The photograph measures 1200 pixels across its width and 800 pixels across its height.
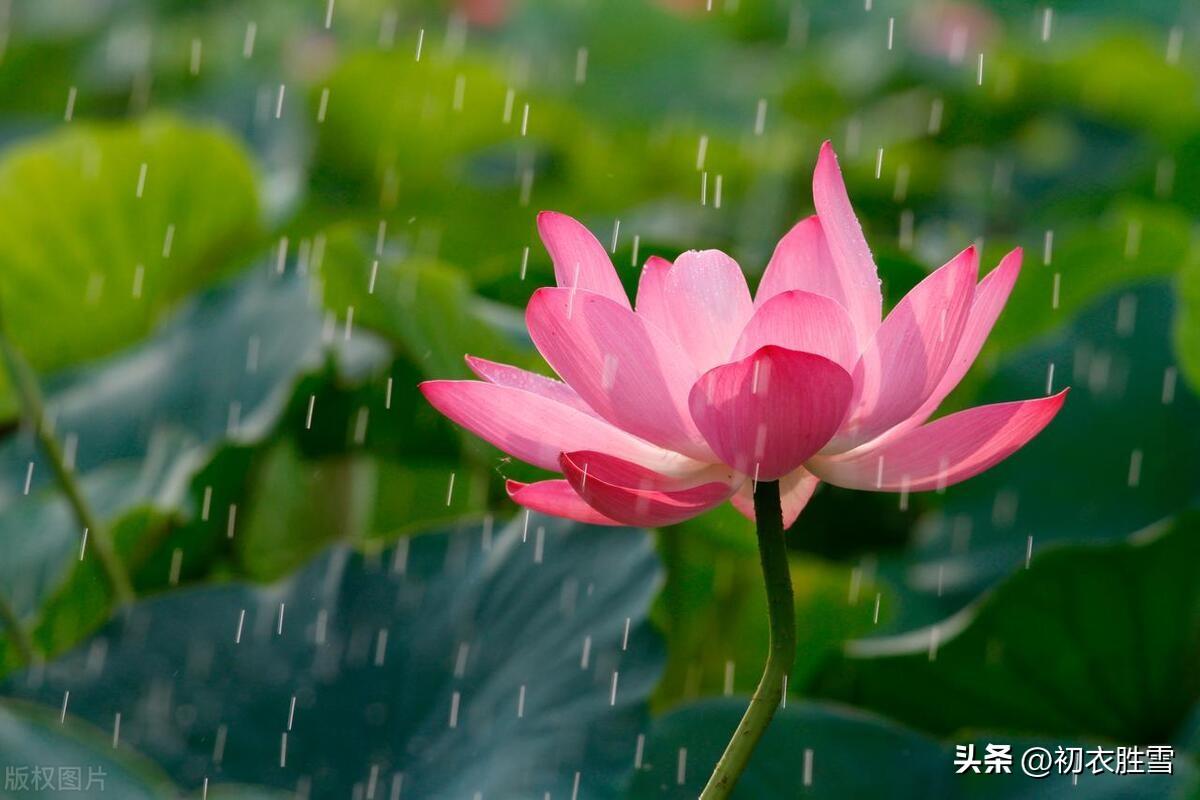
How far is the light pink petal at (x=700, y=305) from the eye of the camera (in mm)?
412

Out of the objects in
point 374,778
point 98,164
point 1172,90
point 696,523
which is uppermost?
point 1172,90

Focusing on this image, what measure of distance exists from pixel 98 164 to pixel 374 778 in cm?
65

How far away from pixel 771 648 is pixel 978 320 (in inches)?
4.8

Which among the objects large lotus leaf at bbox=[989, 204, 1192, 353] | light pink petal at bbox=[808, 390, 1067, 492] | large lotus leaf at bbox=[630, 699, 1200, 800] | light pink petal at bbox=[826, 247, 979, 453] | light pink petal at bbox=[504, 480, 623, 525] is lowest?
large lotus leaf at bbox=[630, 699, 1200, 800]

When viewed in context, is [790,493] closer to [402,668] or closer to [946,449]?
[946,449]

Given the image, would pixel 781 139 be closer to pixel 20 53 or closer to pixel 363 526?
pixel 363 526

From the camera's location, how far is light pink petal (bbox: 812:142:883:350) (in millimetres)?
411

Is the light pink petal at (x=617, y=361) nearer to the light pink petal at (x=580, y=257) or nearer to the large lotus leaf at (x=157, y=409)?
the light pink petal at (x=580, y=257)

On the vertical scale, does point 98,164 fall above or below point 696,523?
above

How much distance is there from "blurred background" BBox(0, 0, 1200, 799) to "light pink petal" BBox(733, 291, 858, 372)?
0.65ft

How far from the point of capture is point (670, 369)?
1.26 feet

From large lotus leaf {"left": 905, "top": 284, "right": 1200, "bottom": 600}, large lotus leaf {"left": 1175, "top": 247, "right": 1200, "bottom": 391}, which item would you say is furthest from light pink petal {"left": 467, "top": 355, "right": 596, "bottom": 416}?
large lotus leaf {"left": 905, "top": 284, "right": 1200, "bottom": 600}

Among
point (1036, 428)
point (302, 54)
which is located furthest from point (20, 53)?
point (1036, 428)

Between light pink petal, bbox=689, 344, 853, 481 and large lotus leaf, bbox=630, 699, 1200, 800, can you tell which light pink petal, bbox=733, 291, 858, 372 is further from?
large lotus leaf, bbox=630, 699, 1200, 800
